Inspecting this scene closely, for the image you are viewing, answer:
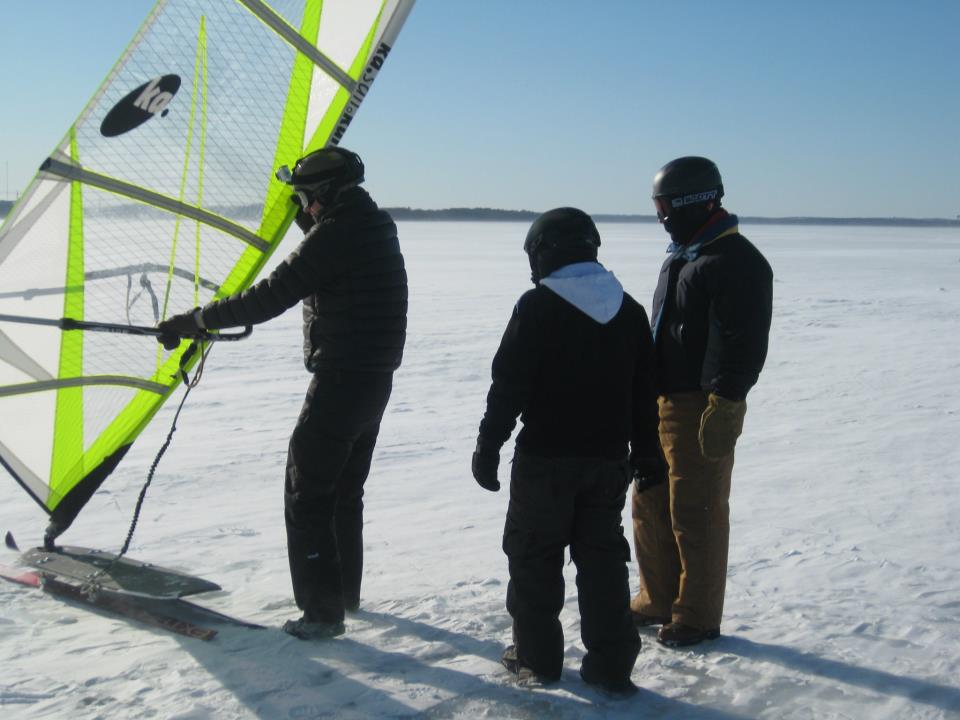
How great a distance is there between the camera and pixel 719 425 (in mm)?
3221

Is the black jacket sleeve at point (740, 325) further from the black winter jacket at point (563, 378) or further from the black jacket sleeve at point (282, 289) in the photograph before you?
the black jacket sleeve at point (282, 289)

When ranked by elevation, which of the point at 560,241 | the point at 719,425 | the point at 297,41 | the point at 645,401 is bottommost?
A: the point at 719,425

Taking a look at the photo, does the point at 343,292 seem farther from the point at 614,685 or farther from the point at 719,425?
the point at 614,685

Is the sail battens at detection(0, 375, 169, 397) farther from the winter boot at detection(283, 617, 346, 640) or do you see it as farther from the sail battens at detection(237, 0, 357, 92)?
the sail battens at detection(237, 0, 357, 92)

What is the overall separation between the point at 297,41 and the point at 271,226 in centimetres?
70

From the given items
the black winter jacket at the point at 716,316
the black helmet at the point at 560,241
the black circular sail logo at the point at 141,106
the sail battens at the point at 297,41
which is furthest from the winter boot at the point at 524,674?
the black circular sail logo at the point at 141,106

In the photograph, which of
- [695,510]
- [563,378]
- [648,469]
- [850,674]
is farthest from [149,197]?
[850,674]

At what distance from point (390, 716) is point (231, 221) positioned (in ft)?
6.41

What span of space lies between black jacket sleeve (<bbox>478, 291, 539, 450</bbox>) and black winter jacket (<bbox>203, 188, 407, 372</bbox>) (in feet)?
1.85

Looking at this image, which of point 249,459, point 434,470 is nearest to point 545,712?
point 434,470

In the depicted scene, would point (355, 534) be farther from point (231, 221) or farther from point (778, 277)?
point (778, 277)

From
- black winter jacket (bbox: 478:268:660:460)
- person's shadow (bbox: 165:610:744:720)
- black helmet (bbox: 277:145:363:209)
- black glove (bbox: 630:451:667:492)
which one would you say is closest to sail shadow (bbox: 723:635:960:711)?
person's shadow (bbox: 165:610:744:720)

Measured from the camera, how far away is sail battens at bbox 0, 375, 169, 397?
151 inches

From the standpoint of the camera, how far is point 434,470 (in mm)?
5867
